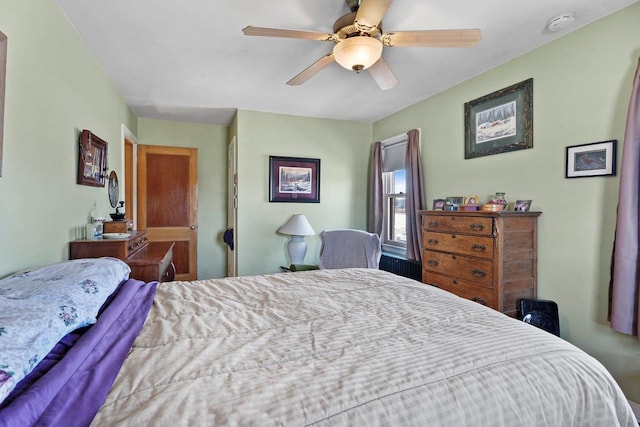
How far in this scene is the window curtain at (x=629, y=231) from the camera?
1.76 meters

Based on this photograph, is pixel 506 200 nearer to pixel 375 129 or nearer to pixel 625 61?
pixel 625 61

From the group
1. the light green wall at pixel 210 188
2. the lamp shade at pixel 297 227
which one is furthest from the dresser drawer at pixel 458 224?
the light green wall at pixel 210 188

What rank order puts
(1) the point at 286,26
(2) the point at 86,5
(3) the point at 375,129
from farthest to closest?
1. (3) the point at 375,129
2. (1) the point at 286,26
3. (2) the point at 86,5

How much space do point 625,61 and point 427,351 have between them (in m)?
2.26

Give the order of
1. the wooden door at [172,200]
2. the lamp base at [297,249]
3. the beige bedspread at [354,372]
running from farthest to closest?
the wooden door at [172,200] → the lamp base at [297,249] → the beige bedspread at [354,372]

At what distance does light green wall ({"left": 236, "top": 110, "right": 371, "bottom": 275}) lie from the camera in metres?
3.93

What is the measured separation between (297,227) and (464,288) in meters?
1.99

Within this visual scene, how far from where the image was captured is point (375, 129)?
448cm

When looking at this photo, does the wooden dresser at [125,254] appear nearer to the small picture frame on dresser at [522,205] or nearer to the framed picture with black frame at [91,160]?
the framed picture with black frame at [91,160]

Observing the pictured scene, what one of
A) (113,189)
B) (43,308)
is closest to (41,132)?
(43,308)

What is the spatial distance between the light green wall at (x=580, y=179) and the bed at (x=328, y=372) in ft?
4.37

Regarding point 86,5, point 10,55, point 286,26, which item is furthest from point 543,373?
point 86,5

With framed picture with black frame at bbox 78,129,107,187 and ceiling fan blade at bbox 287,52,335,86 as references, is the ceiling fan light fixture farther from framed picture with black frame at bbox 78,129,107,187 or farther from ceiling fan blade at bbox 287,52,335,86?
framed picture with black frame at bbox 78,129,107,187

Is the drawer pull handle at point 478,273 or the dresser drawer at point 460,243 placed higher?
the dresser drawer at point 460,243
